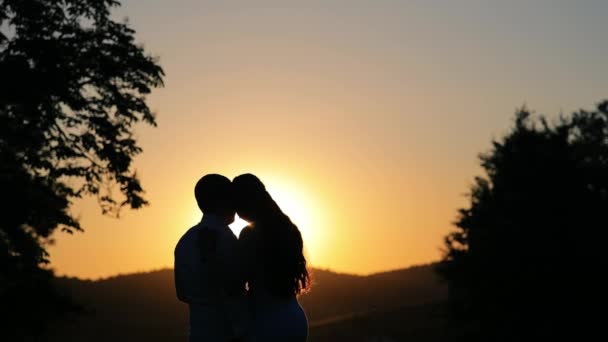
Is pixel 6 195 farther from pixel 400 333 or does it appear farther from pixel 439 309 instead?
pixel 400 333

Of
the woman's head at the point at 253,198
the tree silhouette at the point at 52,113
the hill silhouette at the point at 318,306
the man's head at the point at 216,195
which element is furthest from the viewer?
the hill silhouette at the point at 318,306

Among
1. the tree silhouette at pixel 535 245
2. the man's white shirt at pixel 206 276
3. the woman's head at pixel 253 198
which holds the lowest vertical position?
the man's white shirt at pixel 206 276

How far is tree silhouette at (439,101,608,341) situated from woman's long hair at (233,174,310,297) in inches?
1199

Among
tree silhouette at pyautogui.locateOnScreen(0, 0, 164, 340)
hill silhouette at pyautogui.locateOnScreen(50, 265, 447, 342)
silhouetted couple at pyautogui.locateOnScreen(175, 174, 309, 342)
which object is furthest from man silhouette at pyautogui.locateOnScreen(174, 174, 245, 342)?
hill silhouette at pyautogui.locateOnScreen(50, 265, 447, 342)

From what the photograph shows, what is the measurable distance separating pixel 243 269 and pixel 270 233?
0.36 meters

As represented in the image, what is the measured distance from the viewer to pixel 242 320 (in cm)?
758

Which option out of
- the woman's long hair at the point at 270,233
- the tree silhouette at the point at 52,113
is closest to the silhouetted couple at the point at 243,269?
the woman's long hair at the point at 270,233

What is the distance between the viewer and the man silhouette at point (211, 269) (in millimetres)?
7574

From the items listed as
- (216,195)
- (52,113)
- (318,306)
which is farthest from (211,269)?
(318,306)

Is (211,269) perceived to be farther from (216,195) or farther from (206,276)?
(216,195)

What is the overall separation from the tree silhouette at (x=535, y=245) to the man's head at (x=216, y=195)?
30585 millimetres

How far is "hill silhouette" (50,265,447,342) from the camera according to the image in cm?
5588

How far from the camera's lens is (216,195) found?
7.76 meters

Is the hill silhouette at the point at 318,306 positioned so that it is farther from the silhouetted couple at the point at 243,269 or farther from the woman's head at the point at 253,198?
the woman's head at the point at 253,198
